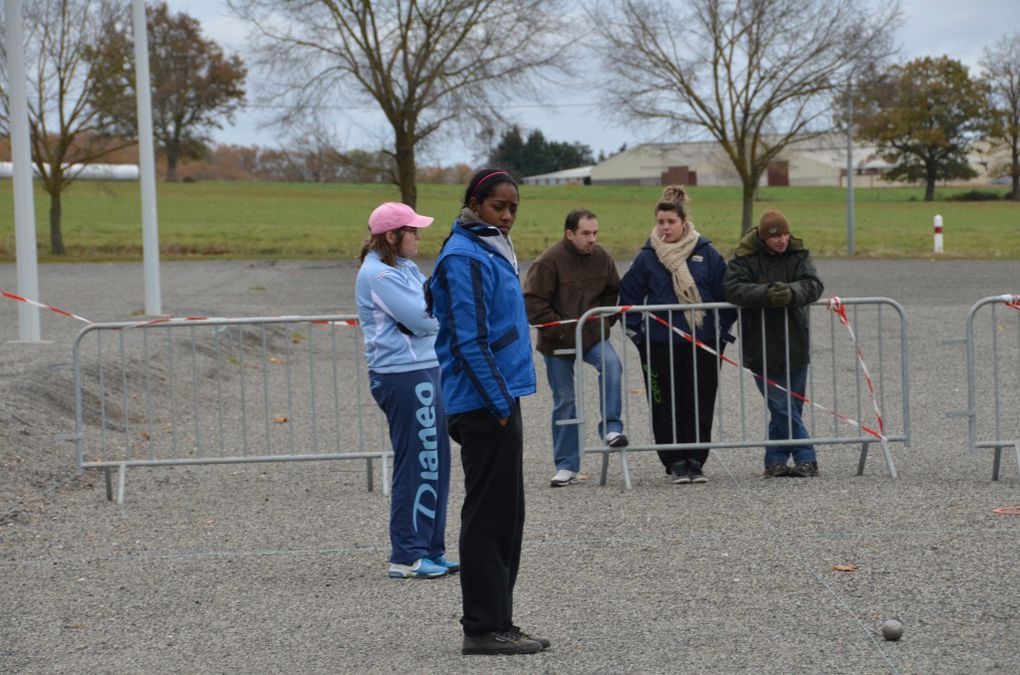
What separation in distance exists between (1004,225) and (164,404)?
43298 millimetres

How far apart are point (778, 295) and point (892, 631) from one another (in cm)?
363

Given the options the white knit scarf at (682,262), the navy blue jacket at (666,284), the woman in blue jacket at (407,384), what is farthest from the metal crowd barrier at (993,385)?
the woman in blue jacket at (407,384)

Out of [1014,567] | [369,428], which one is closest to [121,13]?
[369,428]

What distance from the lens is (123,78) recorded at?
35000 millimetres

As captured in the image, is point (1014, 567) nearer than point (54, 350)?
Yes

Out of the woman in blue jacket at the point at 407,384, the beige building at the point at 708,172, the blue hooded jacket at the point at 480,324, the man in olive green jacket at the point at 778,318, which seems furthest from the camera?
the beige building at the point at 708,172

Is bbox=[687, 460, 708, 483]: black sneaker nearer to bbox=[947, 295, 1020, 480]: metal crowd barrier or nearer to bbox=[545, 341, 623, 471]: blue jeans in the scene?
bbox=[545, 341, 623, 471]: blue jeans

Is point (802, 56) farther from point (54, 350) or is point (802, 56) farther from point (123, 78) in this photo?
point (54, 350)

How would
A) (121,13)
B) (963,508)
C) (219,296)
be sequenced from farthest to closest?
(121,13)
(219,296)
(963,508)

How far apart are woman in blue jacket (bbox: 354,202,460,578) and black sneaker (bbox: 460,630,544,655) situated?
133 centimetres

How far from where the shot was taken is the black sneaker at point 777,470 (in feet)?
28.1

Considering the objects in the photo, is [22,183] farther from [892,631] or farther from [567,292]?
[892,631]

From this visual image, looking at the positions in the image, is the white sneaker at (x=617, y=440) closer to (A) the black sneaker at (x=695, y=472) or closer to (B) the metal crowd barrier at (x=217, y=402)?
(A) the black sneaker at (x=695, y=472)

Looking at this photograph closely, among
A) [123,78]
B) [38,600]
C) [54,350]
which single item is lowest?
[38,600]
